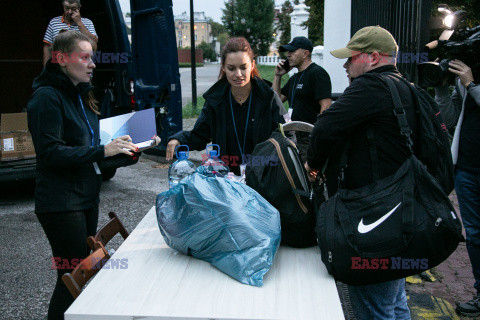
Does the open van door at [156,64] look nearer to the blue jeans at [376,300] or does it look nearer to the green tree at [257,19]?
the blue jeans at [376,300]

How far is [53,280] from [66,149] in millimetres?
1979

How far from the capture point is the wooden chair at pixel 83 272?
2031 mm

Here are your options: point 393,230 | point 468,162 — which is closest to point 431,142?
point 393,230

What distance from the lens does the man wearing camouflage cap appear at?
6.77ft

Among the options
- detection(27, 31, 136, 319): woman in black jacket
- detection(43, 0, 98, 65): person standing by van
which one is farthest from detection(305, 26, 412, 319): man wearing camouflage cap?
detection(43, 0, 98, 65): person standing by van

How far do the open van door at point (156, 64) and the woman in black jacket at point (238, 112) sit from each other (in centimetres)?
331

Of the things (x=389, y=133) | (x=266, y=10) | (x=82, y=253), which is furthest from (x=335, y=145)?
(x=266, y=10)

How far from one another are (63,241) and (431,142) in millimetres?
2005

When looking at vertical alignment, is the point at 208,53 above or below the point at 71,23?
above

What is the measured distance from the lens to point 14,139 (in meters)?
5.65

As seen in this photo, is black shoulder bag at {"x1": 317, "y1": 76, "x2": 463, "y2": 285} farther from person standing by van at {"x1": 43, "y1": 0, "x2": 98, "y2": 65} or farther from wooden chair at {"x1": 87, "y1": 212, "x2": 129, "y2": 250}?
person standing by van at {"x1": 43, "y1": 0, "x2": 98, "y2": 65}

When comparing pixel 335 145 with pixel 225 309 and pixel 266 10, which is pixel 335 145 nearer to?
pixel 225 309

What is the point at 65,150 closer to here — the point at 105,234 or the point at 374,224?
the point at 105,234

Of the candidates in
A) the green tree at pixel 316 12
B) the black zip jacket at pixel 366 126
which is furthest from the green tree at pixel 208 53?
the black zip jacket at pixel 366 126
